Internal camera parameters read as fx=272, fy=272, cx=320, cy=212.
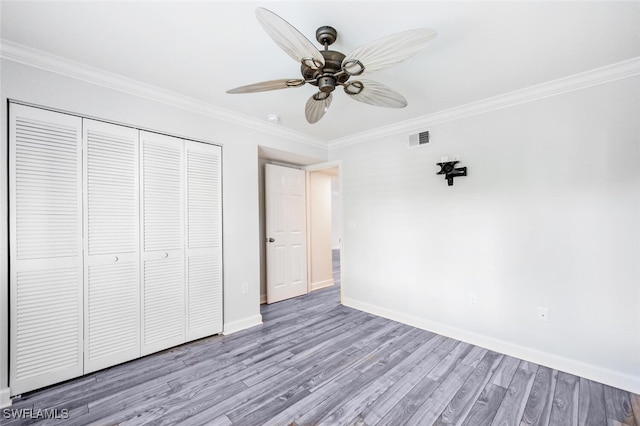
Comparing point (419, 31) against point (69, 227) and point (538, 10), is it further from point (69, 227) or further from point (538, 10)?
point (69, 227)

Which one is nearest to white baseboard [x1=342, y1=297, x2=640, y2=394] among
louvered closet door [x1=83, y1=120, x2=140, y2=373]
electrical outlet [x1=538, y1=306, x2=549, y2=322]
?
electrical outlet [x1=538, y1=306, x2=549, y2=322]

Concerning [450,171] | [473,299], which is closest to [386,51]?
[450,171]

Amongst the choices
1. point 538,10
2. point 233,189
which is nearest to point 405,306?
point 233,189

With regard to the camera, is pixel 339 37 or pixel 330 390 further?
pixel 330 390

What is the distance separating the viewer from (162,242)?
2.58m

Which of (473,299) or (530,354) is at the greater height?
(473,299)

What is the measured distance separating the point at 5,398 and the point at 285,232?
10.1 ft

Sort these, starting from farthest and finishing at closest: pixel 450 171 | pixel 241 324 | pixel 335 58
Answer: pixel 241 324
pixel 450 171
pixel 335 58

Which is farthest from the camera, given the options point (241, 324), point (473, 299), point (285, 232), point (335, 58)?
point (285, 232)

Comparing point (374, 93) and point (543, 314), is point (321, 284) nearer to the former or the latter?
point (543, 314)

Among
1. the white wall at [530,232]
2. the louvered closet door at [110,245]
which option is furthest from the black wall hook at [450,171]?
the louvered closet door at [110,245]

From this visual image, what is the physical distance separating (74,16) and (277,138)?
212 cm

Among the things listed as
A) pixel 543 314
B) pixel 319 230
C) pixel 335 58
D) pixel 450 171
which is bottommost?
pixel 543 314

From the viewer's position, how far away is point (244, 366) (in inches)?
92.2
